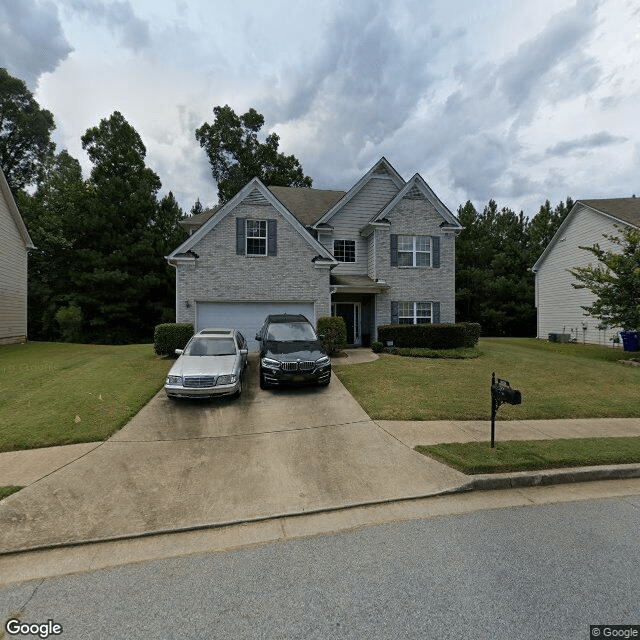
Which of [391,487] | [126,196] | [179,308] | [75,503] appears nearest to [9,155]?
[126,196]

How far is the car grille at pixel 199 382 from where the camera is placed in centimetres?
857

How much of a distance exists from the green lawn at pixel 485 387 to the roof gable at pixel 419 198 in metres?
7.29

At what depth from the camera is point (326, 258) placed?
53.2ft

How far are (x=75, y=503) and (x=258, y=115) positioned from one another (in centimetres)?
4083

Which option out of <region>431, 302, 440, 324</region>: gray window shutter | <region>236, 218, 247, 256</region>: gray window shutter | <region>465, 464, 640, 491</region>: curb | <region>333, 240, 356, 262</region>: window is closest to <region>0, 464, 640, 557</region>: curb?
<region>465, 464, 640, 491</region>: curb

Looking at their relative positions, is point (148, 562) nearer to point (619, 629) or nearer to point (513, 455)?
point (619, 629)

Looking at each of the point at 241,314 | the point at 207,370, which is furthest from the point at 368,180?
the point at 207,370

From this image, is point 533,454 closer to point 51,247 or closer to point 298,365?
point 298,365

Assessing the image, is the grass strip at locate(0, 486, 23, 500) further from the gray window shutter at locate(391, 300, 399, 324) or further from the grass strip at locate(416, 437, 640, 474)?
the gray window shutter at locate(391, 300, 399, 324)

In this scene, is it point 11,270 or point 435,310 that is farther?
point 11,270

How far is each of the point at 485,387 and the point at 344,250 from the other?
1136 cm

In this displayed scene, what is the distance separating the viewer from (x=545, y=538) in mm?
3822

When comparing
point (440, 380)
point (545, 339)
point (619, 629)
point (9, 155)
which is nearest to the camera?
point (619, 629)

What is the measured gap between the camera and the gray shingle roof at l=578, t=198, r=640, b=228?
1936 cm
